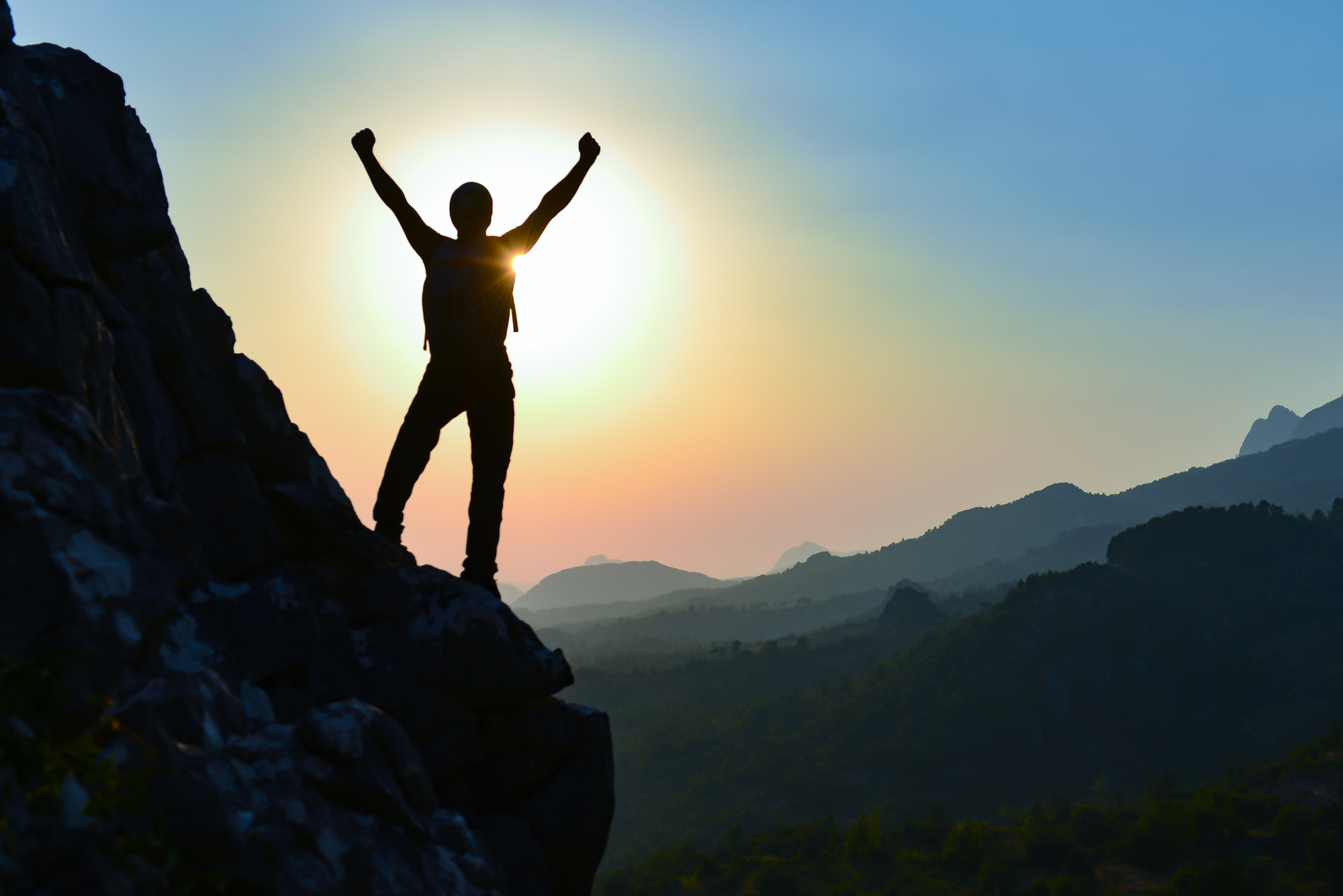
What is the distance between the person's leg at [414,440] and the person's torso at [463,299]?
483mm

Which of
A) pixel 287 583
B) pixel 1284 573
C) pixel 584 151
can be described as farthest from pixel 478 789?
pixel 1284 573

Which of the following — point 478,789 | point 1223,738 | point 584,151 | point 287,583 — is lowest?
point 1223,738

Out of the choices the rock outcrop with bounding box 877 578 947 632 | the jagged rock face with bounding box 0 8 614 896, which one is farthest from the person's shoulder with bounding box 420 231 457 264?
the rock outcrop with bounding box 877 578 947 632

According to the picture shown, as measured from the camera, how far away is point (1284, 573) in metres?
144

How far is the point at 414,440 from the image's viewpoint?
10.4m

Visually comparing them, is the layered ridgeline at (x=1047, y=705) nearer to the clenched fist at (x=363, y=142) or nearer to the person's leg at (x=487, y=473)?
the person's leg at (x=487, y=473)

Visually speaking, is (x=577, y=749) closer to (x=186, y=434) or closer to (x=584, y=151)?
(x=186, y=434)

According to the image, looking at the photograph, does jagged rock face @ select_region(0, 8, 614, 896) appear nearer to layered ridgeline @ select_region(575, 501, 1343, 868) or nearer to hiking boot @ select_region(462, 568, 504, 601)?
hiking boot @ select_region(462, 568, 504, 601)

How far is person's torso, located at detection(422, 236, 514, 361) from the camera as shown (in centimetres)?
994

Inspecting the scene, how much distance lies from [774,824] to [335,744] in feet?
400

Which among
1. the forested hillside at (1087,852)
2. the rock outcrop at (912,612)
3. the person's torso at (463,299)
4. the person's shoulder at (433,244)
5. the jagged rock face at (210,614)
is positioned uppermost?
the person's shoulder at (433,244)

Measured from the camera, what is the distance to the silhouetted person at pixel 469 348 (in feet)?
32.8

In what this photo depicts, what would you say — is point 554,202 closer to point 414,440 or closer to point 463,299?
point 463,299

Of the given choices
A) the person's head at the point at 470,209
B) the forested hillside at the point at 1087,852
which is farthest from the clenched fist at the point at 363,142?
the forested hillside at the point at 1087,852
